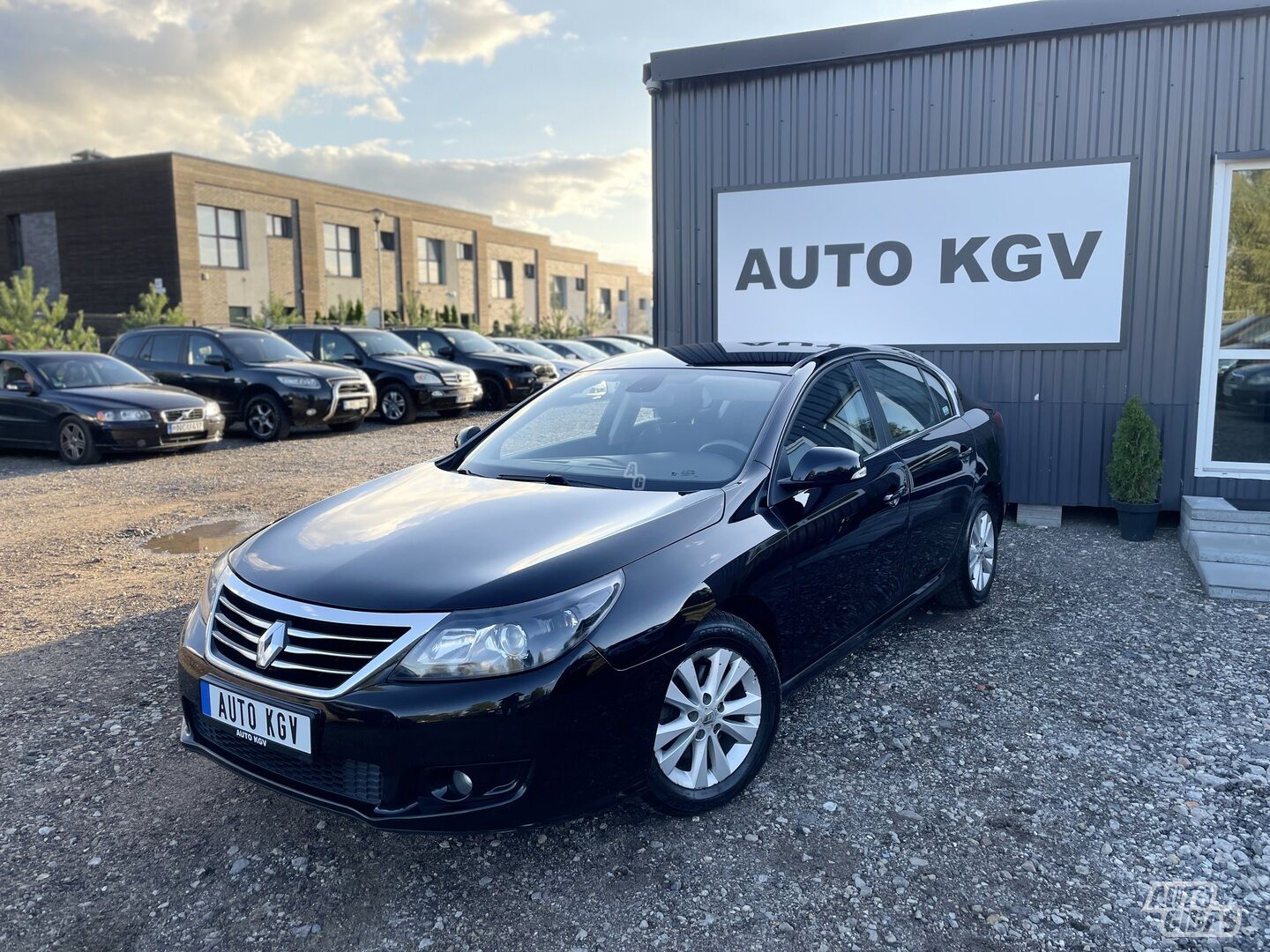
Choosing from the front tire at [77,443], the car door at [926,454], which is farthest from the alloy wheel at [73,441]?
the car door at [926,454]

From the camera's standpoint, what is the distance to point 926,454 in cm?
470

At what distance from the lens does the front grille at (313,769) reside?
271 cm

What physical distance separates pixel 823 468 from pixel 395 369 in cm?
1356

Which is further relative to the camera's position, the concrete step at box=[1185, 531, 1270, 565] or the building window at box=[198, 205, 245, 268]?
the building window at box=[198, 205, 245, 268]

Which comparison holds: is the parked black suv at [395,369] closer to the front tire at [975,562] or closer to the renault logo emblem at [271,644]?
the front tire at [975,562]

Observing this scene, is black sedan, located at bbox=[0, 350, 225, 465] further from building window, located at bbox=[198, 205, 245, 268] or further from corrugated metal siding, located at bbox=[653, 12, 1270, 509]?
building window, located at bbox=[198, 205, 245, 268]

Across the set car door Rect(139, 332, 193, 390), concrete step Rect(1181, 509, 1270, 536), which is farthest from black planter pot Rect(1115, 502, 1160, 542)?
car door Rect(139, 332, 193, 390)

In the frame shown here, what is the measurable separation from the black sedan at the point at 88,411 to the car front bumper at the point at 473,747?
990 cm

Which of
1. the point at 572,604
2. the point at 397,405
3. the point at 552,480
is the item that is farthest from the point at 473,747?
the point at 397,405

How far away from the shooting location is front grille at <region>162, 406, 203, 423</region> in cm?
1163

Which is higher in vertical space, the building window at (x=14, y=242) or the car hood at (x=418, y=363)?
the building window at (x=14, y=242)

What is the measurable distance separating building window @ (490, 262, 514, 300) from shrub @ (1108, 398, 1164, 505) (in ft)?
155

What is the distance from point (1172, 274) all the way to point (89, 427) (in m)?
11.5

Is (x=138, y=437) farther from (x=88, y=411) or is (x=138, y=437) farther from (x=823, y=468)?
(x=823, y=468)
